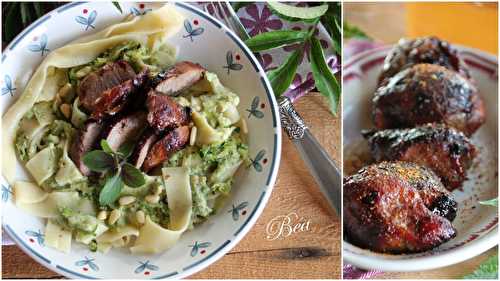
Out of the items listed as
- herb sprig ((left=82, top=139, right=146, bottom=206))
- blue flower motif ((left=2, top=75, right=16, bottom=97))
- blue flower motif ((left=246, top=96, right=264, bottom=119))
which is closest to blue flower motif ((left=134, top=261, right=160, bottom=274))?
herb sprig ((left=82, top=139, right=146, bottom=206))

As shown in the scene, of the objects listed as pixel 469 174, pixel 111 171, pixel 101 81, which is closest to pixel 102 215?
pixel 111 171

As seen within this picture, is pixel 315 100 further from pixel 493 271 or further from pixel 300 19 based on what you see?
pixel 493 271

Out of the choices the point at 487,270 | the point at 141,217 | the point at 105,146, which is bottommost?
the point at 487,270

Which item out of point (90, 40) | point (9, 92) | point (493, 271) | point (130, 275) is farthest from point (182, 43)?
point (493, 271)

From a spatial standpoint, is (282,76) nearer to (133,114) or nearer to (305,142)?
(305,142)

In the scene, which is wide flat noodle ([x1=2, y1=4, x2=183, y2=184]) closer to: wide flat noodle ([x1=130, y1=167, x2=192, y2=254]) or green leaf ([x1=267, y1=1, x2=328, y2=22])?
green leaf ([x1=267, y1=1, x2=328, y2=22])
